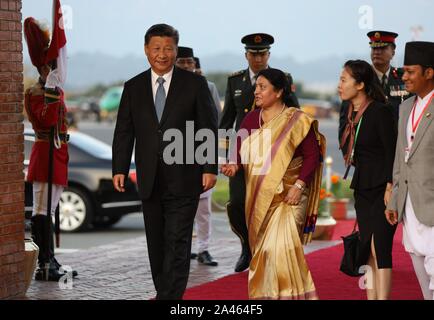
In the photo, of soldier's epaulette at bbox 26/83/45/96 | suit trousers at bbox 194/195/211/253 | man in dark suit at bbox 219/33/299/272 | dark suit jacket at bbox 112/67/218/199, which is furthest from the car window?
dark suit jacket at bbox 112/67/218/199

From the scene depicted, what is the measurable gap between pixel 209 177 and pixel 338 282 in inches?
101

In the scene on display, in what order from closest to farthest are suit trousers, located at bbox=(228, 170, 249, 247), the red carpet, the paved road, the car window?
1. the red carpet
2. suit trousers, located at bbox=(228, 170, 249, 247)
3. the paved road
4. the car window

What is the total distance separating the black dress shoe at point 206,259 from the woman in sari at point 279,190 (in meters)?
2.85

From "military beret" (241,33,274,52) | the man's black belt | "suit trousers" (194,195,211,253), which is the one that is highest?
"military beret" (241,33,274,52)

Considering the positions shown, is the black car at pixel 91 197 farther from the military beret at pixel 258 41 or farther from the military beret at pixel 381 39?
the military beret at pixel 381 39

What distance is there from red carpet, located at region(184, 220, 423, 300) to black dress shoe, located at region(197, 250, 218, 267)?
68 cm

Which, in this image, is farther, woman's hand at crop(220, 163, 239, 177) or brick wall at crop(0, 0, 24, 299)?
brick wall at crop(0, 0, 24, 299)

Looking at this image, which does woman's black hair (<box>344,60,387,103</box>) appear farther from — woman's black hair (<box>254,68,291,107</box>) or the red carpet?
the red carpet

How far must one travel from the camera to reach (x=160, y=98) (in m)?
8.05

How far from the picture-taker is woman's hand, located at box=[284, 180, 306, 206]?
8258 millimetres

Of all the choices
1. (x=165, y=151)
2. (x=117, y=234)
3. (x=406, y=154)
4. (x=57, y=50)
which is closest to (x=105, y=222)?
(x=117, y=234)

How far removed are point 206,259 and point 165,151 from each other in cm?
355

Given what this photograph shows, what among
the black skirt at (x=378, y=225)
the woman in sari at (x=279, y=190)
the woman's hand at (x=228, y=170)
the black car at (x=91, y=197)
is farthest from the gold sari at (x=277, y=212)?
the black car at (x=91, y=197)
